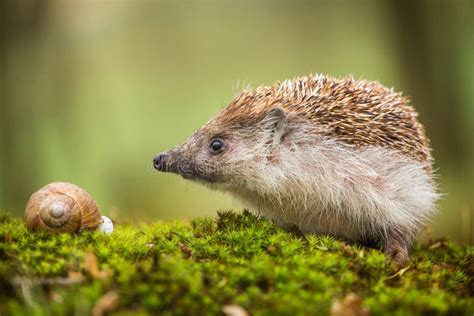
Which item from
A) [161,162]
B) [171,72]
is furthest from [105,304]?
[171,72]

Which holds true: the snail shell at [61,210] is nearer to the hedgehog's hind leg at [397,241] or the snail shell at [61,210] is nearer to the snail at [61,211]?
the snail at [61,211]

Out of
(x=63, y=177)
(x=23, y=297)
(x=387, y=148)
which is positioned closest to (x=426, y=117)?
(x=387, y=148)

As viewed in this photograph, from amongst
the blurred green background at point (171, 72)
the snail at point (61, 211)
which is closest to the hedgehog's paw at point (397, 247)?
the snail at point (61, 211)

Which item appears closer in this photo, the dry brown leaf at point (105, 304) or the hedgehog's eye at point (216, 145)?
the dry brown leaf at point (105, 304)

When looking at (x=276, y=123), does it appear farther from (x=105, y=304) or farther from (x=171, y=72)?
(x=171, y=72)

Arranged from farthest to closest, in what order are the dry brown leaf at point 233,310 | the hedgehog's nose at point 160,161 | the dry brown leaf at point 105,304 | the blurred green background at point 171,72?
the blurred green background at point 171,72, the hedgehog's nose at point 160,161, the dry brown leaf at point 233,310, the dry brown leaf at point 105,304

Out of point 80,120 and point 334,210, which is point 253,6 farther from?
point 334,210

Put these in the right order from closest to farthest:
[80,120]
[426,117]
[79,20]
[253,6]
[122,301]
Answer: [122,301]
[426,117]
[79,20]
[80,120]
[253,6]
